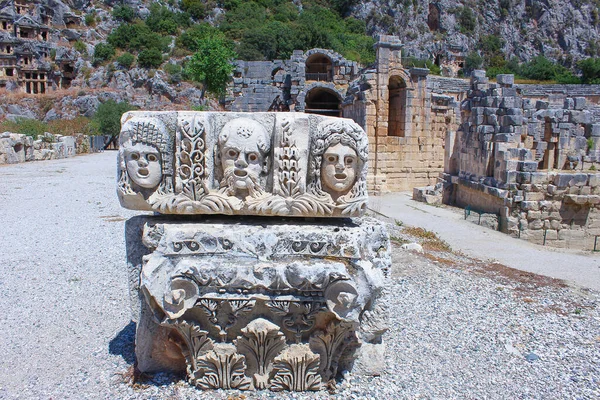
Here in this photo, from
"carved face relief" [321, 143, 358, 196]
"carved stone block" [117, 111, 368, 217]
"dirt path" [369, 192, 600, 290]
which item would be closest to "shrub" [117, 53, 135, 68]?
"dirt path" [369, 192, 600, 290]

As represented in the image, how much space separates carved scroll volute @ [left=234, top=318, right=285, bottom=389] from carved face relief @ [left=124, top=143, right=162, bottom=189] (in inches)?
49.3

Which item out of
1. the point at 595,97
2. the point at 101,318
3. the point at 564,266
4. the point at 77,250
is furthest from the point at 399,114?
the point at 595,97

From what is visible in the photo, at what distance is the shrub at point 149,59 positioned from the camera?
49250mm

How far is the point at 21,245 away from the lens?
7.47 m

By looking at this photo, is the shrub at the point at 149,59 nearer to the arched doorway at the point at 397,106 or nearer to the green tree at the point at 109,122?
the green tree at the point at 109,122

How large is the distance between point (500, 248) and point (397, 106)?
29.6ft

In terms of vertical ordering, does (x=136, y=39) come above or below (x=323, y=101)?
above

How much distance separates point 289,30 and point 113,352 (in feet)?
146

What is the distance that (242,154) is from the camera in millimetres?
3420

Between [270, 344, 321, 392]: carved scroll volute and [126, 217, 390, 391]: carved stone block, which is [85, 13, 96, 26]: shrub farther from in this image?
[270, 344, 321, 392]: carved scroll volute

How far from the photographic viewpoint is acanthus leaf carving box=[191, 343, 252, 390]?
3.39 meters

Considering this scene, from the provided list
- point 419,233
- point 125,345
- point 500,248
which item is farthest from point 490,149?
point 125,345

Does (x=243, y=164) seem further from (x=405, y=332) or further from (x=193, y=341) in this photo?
(x=405, y=332)

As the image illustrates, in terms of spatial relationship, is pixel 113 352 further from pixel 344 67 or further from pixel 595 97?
pixel 595 97
